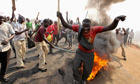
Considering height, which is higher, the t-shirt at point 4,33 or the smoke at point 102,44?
the t-shirt at point 4,33

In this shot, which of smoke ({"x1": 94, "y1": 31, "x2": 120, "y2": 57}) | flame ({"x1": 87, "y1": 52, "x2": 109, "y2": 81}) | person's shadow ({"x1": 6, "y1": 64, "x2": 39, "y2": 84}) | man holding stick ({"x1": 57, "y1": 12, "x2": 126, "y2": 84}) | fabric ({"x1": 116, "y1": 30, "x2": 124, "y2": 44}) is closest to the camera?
man holding stick ({"x1": 57, "y1": 12, "x2": 126, "y2": 84})

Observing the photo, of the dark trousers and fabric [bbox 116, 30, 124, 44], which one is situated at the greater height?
fabric [bbox 116, 30, 124, 44]

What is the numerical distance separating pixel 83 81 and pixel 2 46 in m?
2.78

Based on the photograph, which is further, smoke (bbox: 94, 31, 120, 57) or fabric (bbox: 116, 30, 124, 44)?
fabric (bbox: 116, 30, 124, 44)

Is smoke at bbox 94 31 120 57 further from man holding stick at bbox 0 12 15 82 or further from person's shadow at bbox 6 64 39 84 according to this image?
man holding stick at bbox 0 12 15 82

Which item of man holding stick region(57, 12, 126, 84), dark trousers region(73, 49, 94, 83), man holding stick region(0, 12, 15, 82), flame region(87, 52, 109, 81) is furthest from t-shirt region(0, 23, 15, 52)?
flame region(87, 52, 109, 81)

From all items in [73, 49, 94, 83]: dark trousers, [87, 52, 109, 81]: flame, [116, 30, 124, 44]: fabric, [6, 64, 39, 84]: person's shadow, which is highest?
[116, 30, 124, 44]: fabric

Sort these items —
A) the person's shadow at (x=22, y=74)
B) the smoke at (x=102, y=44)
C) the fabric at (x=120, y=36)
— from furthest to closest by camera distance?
the fabric at (x=120, y=36), the smoke at (x=102, y=44), the person's shadow at (x=22, y=74)

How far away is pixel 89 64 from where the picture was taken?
2791 mm

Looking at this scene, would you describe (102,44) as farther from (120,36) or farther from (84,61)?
(84,61)

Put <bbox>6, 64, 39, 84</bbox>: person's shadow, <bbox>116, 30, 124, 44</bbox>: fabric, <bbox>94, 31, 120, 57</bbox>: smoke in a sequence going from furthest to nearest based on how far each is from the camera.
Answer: <bbox>116, 30, 124, 44</bbox>: fabric
<bbox>94, 31, 120, 57</bbox>: smoke
<bbox>6, 64, 39, 84</bbox>: person's shadow

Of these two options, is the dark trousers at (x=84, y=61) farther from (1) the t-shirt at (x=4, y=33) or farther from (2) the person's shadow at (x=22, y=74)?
(1) the t-shirt at (x=4, y=33)

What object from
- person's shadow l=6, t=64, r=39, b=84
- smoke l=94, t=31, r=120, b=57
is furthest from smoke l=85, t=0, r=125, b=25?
person's shadow l=6, t=64, r=39, b=84

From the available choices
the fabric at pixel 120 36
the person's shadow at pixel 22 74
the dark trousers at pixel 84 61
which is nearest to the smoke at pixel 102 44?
the fabric at pixel 120 36
